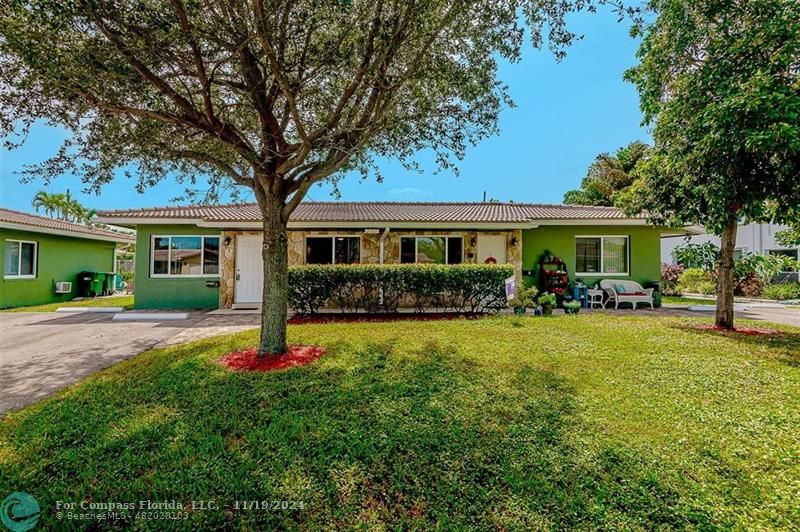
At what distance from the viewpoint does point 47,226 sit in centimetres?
1427

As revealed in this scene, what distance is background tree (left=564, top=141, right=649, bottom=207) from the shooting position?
2672 cm

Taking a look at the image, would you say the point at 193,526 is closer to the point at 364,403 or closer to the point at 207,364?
the point at 364,403

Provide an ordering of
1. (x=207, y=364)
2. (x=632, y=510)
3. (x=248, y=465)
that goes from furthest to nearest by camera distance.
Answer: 1. (x=207, y=364)
2. (x=248, y=465)
3. (x=632, y=510)

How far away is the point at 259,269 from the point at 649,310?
14.0 meters

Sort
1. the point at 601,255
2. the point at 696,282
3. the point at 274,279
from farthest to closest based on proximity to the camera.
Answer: the point at 696,282 < the point at 601,255 < the point at 274,279

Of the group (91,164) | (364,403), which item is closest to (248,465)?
(364,403)

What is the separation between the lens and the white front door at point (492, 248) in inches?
516

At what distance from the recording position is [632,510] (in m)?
2.63

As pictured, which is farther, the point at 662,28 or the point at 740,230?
the point at 740,230

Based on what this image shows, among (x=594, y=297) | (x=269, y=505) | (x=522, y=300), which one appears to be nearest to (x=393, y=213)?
(x=522, y=300)

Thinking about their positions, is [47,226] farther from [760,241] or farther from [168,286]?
[760,241]

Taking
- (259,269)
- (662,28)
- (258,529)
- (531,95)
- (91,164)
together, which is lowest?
(258,529)

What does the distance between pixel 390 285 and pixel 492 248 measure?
186 inches

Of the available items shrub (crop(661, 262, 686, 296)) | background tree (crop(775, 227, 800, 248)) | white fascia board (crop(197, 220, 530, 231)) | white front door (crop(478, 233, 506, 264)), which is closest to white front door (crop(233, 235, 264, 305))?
white fascia board (crop(197, 220, 530, 231))
